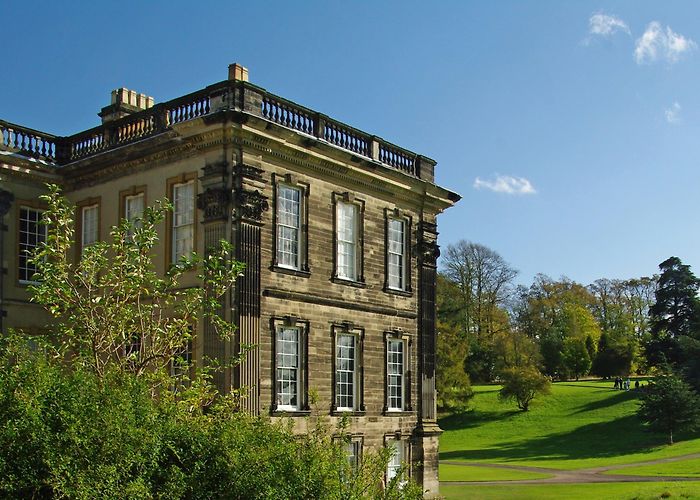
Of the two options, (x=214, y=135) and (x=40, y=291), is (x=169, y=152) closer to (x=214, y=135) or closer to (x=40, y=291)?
(x=214, y=135)

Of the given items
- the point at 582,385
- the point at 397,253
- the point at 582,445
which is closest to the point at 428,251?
the point at 397,253

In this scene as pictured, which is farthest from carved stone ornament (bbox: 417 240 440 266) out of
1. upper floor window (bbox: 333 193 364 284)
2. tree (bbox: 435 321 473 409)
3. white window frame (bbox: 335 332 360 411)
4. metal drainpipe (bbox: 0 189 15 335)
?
tree (bbox: 435 321 473 409)

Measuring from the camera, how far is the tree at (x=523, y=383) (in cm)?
7225

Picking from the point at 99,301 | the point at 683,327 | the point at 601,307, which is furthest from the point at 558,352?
the point at 99,301

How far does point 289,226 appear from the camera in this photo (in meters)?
25.7

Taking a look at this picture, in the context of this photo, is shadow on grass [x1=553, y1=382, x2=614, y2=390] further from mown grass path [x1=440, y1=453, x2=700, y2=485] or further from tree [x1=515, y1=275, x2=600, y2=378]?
mown grass path [x1=440, y1=453, x2=700, y2=485]

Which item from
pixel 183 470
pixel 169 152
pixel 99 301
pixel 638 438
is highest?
pixel 169 152

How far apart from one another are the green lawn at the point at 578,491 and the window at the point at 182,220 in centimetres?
1492

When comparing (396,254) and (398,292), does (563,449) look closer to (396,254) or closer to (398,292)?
(398,292)

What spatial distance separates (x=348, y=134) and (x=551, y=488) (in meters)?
18.3

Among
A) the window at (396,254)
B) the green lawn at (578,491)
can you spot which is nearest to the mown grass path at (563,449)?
the green lawn at (578,491)

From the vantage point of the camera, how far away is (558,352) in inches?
3568

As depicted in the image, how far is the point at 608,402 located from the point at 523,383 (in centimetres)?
805

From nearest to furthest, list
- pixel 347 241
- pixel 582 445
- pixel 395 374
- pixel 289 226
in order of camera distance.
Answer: pixel 289 226 → pixel 347 241 → pixel 395 374 → pixel 582 445
